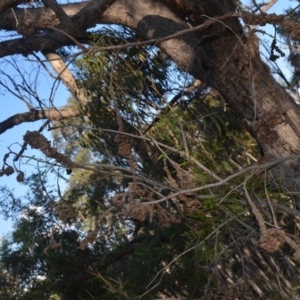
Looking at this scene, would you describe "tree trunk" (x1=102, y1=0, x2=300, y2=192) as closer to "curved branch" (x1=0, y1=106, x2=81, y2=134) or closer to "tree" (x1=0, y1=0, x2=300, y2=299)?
"tree" (x1=0, y1=0, x2=300, y2=299)

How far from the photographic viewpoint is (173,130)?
5094mm

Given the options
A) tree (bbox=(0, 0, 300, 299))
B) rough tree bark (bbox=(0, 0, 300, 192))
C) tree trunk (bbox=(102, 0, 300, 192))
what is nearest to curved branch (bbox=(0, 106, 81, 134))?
tree (bbox=(0, 0, 300, 299))

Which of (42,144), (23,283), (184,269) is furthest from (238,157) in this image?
(42,144)

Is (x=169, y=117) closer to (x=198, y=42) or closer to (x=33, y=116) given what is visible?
(x=198, y=42)

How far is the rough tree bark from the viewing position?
5434 mm

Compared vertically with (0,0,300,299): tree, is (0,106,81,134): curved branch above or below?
above

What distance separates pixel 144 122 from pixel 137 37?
940 mm

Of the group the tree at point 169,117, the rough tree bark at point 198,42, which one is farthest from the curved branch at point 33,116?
the rough tree bark at point 198,42

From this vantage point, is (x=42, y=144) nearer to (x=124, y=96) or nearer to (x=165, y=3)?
(x=165, y=3)

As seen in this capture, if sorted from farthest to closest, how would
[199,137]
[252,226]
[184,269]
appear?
[184,269], [199,137], [252,226]

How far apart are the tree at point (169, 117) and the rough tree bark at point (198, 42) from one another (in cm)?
1

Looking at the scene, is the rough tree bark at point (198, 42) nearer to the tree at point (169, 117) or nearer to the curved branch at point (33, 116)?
the tree at point (169, 117)

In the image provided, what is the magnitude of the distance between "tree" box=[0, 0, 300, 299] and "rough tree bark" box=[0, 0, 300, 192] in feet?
0.04

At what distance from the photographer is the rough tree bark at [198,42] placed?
543cm
